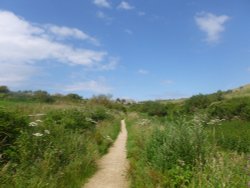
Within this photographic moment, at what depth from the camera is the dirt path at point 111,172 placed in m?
11.5

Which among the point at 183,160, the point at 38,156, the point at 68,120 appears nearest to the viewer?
the point at 183,160

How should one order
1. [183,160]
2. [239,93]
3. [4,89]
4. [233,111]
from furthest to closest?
[239,93], [4,89], [233,111], [183,160]

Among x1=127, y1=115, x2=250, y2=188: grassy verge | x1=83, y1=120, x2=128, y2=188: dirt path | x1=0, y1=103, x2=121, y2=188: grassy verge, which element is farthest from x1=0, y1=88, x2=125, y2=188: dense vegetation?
x1=127, y1=115, x2=250, y2=188: grassy verge

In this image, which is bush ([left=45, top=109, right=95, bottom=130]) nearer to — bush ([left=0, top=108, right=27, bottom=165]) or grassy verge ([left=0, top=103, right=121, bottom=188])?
grassy verge ([left=0, top=103, right=121, bottom=188])

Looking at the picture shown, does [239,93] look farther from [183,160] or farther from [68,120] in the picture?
[183,160]

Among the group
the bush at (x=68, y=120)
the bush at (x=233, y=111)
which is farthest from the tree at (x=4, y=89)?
the bush at (x=68, y=120)

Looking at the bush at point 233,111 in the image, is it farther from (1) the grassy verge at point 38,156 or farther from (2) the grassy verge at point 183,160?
(2) the grassy verge at point 183,160

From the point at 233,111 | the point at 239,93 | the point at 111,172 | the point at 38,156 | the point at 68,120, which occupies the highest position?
the point at 239,93

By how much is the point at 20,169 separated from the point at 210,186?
4470 mm

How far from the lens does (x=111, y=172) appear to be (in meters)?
13.2

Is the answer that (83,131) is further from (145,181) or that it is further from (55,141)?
(145,181)

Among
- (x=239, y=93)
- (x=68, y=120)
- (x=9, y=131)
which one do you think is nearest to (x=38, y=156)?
(x=9, y=131)

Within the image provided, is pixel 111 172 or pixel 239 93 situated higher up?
pixel 239 93

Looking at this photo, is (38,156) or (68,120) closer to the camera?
(38,156)
